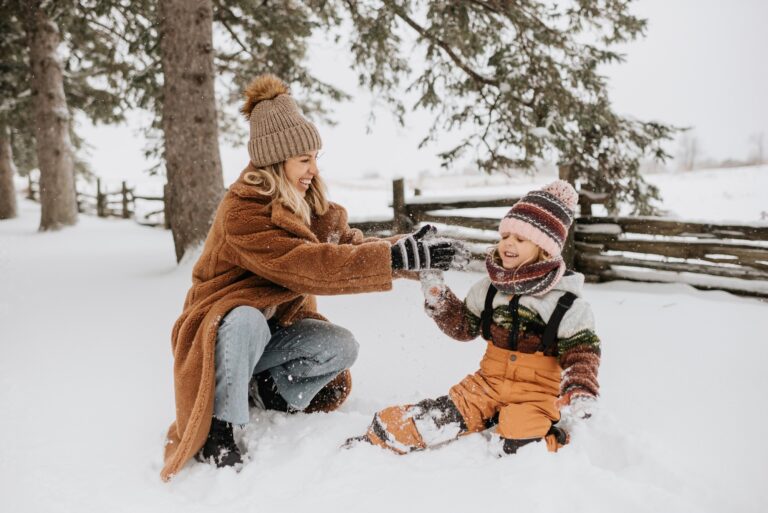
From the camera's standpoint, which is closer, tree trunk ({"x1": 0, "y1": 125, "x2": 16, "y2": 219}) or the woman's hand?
the woman's hand

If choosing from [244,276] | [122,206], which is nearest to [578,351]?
[244,276]

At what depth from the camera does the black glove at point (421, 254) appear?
2150mm

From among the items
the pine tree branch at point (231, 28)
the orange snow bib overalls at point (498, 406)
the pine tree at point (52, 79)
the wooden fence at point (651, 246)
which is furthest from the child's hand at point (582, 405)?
the pine tree at point (52, 79)

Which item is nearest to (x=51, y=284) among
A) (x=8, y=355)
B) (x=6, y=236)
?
(x=8, y=355)

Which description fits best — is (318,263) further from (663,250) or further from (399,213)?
(399,213)

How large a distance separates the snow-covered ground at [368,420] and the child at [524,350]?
0.28 ft

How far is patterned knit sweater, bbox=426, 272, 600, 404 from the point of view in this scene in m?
2.03

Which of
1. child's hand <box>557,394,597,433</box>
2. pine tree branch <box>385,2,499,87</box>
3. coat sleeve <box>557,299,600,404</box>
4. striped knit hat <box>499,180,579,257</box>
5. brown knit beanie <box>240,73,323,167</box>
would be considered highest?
pine tree branch <box>385,2,499,87</box>

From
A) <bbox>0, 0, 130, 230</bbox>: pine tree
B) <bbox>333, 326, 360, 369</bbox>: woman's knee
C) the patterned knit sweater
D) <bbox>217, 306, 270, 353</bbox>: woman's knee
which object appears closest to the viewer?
the patterned knit sweater

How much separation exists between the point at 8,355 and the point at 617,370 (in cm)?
414

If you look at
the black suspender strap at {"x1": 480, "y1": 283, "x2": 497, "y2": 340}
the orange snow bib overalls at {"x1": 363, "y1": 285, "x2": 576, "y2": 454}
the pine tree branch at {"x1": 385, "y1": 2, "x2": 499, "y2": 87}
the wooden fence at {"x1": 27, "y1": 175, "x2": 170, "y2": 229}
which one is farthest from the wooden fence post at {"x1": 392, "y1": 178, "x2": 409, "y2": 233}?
the wooden fence at {"x1": 27, "y1": 175, "x2": 170, "y2": 229}

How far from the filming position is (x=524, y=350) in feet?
7.27

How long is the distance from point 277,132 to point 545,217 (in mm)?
1218

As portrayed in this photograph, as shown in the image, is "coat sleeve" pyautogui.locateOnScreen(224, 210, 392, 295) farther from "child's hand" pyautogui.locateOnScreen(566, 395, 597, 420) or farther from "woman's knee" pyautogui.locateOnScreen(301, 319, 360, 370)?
"child's hand" pyautogui.locateOnScreen(566, 395, 597, 420)
